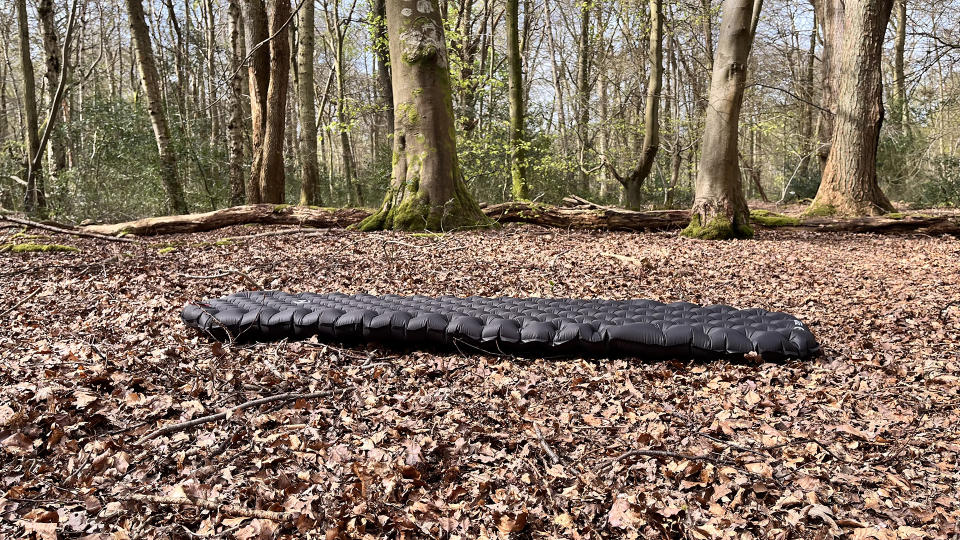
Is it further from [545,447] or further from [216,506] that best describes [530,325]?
[216,506]

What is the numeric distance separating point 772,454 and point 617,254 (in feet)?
13.6

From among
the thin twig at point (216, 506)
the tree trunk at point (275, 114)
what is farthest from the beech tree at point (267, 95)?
the thin twig at point (216, 506)

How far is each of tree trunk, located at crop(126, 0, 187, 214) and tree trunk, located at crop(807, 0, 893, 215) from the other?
419 inches


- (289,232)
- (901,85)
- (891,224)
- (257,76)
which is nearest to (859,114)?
(891,224)

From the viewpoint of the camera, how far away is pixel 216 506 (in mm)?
1979

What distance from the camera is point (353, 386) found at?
299cm

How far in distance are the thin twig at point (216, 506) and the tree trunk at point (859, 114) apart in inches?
368

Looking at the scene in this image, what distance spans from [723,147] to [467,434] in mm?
6221

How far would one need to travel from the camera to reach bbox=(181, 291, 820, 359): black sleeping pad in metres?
3.20

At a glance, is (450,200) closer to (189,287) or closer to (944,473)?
(189,287)

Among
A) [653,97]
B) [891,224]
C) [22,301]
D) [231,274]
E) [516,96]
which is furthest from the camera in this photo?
[516,96]

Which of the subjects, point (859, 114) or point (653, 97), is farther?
point (653, 97)

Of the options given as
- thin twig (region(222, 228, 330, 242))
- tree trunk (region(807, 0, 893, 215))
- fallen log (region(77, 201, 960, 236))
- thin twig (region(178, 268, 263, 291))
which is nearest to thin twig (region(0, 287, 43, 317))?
thin twig (region(178, 268, 263, 291))

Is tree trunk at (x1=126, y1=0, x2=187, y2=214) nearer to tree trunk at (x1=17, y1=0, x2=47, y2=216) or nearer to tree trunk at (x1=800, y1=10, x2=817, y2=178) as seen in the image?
tree trunk at (x1=17, y1=0, x2=47, y2=216)
